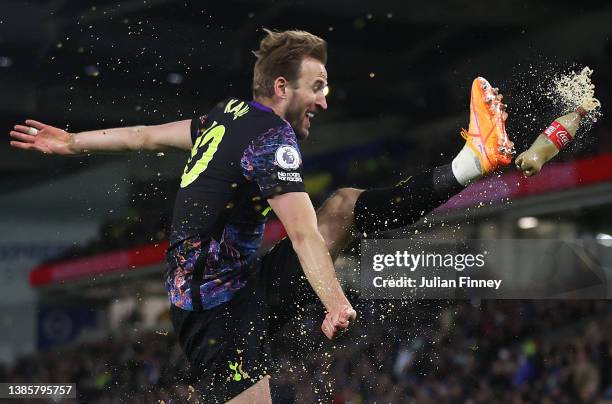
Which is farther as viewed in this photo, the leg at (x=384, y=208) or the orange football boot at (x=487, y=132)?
the orange football boot at (x=487, y=132)

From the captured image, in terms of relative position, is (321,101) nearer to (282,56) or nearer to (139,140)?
(282,56)

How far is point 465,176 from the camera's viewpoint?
3.69 metres

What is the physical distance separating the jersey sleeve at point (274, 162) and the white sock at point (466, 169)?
2.44 ft

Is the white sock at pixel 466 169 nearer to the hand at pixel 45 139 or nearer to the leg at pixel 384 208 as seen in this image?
the leg at pixel 384 208

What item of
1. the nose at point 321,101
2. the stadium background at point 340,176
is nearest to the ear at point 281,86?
the nose at point 321,101

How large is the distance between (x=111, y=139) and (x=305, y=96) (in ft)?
3.26

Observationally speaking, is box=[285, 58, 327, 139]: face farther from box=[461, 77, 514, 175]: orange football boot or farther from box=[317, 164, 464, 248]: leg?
box=[461, 77, 514, 175]: orange football boot

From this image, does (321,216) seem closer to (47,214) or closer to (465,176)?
(465,176)

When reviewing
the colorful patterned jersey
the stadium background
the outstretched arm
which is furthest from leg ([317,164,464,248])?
the stadium background

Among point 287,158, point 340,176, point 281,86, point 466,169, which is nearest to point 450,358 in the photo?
point 340,176

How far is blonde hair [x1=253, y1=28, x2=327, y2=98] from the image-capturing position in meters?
3.59

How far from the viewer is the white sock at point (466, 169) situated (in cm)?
369

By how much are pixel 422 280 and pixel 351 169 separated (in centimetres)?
751

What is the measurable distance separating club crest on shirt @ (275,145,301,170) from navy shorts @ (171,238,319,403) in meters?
0.53
